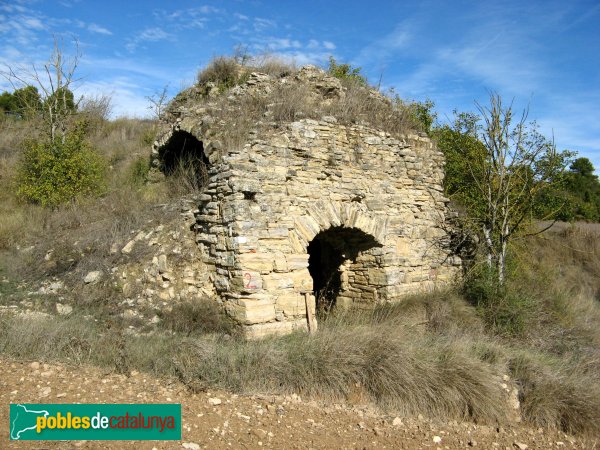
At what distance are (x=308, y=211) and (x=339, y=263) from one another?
1909 mm

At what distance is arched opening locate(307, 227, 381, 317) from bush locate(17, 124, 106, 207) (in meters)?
5.96

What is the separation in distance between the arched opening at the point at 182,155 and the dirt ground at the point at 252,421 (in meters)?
4.80

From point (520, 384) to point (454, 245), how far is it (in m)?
3.44

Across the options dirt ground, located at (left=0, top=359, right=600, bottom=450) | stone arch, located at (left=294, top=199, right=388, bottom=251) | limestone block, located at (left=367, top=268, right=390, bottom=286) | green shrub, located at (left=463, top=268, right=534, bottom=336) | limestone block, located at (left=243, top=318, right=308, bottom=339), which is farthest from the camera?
limestone block, located at (left=367, top=268, right=390, bottom=286)

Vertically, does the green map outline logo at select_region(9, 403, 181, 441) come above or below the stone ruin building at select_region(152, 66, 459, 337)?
below

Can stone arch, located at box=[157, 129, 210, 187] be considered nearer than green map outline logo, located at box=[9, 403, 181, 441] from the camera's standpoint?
No

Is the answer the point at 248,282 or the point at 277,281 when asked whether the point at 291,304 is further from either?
the point at 248,282

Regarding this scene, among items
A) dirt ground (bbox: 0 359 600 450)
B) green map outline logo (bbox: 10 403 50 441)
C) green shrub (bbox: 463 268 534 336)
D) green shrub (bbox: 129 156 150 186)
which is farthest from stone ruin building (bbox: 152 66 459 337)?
green map outline logo (bbox: 10 403 50 441)

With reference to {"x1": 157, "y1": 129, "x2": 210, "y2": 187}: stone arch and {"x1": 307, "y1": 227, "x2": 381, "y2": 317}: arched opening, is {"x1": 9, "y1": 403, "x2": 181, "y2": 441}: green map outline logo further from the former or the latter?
{"x1": 157, "y1": 129, "x2": 210, "y2": 187}: stone arch

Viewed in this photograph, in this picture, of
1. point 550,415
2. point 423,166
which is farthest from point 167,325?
point 423,166

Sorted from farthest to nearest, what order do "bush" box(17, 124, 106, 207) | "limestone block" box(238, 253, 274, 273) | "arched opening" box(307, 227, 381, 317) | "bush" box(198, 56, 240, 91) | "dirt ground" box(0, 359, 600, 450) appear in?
"bush" box(17, 124, 106, 207) → "bush" box(198, 56, 240, 91) → "arched opening" box(307, 227, 381, 317) → "limestone block" box(238, 253, 274, 273) → "dirt ground" box(0, 359, 600, 450)

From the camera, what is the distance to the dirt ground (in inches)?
150

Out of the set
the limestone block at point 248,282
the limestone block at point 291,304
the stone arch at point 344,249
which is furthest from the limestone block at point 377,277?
the limestone block at point 248,282

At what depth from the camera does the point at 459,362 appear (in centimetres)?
507
